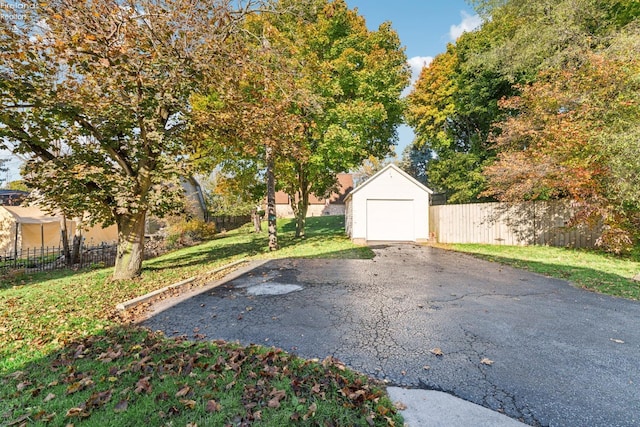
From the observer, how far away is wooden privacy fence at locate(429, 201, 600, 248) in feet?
39.8

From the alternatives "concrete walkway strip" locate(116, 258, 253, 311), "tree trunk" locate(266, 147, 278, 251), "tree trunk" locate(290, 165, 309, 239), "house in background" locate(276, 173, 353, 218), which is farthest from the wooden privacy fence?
"house in background" locate(276, 173, 353, 218)

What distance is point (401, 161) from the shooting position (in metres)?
38.3

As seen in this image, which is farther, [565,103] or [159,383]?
[565,103]

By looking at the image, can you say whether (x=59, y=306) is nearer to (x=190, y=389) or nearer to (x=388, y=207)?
(x=190, y=389)

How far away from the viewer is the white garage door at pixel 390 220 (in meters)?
15.3

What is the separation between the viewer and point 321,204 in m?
39.3

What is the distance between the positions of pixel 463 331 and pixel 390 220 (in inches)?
445

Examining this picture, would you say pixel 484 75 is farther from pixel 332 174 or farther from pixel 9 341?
pixel 9 341

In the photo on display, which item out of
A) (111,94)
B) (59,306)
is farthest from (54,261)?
(111,94)

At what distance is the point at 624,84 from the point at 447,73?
13.2 m

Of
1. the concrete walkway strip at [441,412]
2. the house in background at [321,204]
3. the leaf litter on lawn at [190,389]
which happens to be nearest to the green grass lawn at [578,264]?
the concrete walkway strip at [441,412]

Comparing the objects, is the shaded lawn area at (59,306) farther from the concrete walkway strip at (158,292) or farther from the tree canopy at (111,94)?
the tree canopy at (111,94)

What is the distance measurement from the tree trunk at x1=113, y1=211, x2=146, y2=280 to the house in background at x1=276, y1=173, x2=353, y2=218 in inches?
1129

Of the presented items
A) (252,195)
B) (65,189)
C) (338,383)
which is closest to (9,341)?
(65,189)
